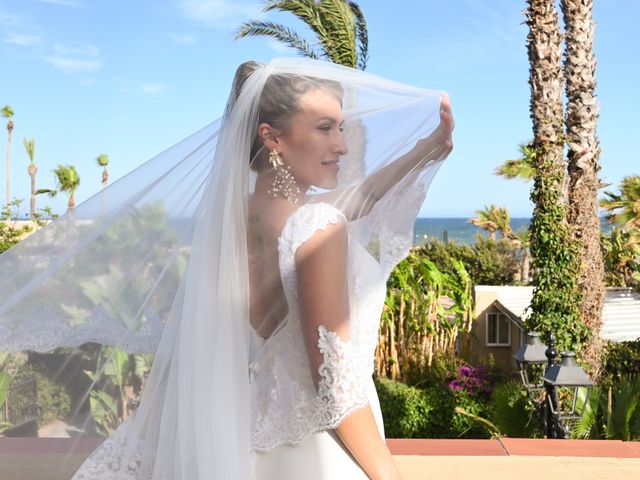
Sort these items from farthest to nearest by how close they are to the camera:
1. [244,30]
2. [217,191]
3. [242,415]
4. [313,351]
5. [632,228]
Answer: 1. [632,228]
2. [244,30]
3. [217,191]
4. [242,415]
5. [313,351]

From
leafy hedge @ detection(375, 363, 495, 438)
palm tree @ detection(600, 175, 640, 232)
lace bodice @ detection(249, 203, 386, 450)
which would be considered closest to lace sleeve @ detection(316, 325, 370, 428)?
lace bodice @ detection(249, 203, 386, 450)

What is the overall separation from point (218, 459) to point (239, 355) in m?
0.21

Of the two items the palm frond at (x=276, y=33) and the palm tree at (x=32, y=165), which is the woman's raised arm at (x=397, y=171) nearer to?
the palm frond at (x=276, y=33)

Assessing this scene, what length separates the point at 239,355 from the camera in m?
1.47

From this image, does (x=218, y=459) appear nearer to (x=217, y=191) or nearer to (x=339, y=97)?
(x=217, y=191)

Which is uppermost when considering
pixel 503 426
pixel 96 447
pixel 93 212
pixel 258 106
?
pixel 258 106

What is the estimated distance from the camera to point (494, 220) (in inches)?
1049

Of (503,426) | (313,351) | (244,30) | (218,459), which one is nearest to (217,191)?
(313,351)

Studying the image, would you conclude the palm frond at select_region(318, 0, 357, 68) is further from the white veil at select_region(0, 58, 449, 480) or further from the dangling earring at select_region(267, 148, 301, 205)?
the dangling earring at select_region(267, 148, 301, 205)

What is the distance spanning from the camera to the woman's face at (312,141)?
142 cm

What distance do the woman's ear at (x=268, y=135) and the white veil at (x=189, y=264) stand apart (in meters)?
0.03

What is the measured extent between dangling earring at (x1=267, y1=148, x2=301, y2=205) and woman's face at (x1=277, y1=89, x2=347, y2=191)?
1 cm

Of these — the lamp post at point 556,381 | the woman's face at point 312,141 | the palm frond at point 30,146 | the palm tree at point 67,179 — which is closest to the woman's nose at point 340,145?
the woman's face at point 312,141

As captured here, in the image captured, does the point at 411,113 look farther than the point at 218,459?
Yes
